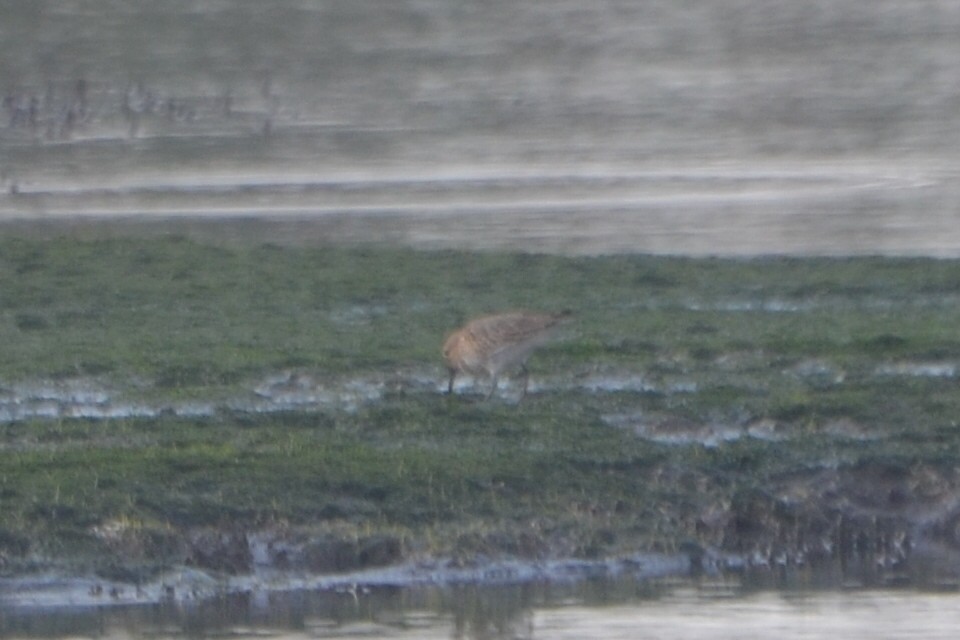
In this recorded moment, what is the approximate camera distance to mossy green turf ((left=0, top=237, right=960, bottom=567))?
9.52m

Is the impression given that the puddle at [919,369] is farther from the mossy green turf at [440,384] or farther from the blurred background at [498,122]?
the blurred background at [498,122]

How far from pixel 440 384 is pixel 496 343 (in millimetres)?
761

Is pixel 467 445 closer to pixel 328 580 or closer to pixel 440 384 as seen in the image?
pixel 328 580

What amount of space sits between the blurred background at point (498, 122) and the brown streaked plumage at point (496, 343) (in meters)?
5.68

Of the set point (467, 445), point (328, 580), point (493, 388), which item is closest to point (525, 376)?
point (493, 388)

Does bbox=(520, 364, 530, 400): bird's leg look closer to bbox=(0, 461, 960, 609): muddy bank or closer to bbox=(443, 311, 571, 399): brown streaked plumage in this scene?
bbox=(443, 311, 571, 399): brown streaked plumage

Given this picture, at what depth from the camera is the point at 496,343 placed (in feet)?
36.0

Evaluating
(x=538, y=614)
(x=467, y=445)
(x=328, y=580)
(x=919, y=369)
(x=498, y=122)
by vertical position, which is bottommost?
(x=538, y=614)

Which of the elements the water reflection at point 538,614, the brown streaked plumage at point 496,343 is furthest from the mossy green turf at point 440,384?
the water reflection at point 538,614

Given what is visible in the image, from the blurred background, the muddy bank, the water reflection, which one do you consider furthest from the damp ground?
the blurred background

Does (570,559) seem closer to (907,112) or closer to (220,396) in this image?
(220,396)

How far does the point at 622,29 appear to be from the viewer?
32969mm

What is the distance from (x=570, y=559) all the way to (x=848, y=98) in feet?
59.2

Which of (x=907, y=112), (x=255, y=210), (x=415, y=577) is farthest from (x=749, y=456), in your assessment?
(x=907, y=112)
